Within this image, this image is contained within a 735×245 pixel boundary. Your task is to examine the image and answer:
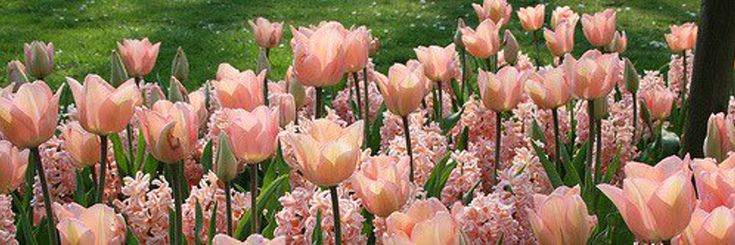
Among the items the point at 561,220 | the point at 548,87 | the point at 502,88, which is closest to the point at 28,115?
the point at 561,220

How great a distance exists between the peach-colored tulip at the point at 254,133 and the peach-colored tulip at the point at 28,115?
0.29m

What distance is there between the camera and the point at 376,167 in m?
1.65

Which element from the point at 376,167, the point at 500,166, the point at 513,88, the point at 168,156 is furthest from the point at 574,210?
the point at 500,166

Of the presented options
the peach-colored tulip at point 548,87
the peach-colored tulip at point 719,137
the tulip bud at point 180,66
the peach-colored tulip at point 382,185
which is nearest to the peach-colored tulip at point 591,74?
the peach-colored tulip at point 548,87

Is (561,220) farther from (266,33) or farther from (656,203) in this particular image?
(266,33)

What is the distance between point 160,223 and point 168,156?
13.0 inches

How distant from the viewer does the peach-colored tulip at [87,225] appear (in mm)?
1468

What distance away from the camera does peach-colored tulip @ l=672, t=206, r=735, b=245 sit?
4.30 feet

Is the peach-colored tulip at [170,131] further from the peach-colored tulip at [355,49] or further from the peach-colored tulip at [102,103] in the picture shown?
the peach-colored tulip at [355,49]

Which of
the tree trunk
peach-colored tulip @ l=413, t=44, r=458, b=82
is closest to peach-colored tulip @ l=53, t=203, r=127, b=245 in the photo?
peach-colored tulip @ l=413, t=44, r=458, b=82

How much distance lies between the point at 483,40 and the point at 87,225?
163cm

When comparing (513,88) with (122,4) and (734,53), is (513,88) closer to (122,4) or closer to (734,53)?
(734,53)

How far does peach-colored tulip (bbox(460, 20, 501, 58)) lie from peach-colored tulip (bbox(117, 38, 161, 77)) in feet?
2.74

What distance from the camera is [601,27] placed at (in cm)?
311
